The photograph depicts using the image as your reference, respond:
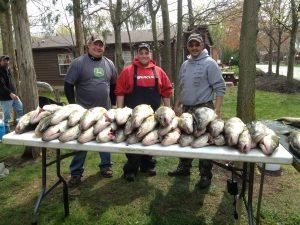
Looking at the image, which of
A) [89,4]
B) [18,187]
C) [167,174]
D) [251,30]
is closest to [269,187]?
[167,174]

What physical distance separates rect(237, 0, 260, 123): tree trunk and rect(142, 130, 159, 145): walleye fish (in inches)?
96.4

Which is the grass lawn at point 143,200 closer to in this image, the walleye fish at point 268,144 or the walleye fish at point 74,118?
the walleye fish at point 74,118

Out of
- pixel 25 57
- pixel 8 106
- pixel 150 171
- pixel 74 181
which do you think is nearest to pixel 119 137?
pixel 74 181

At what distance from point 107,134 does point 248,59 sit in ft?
9.33

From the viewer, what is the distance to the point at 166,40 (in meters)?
9.33

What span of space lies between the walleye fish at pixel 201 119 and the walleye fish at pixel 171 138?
0.19 metres

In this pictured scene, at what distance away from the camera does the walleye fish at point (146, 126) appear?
333 centimetres

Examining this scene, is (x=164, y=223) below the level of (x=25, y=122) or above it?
below

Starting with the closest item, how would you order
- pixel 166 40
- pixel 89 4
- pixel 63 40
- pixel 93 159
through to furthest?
1. pixel 93 159
2. pixel 166 40
3. pixel 89 4
4. pixel 63 40

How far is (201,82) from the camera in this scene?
4859 mm

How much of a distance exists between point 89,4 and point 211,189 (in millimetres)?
7533

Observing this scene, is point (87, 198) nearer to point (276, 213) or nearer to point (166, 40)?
point (276, 213)

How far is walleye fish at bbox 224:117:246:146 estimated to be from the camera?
313cm

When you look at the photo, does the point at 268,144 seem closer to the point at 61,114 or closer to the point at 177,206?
the point at 177,206
